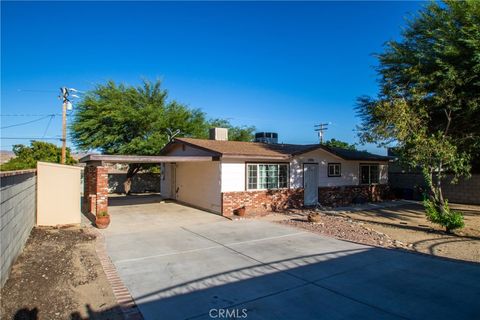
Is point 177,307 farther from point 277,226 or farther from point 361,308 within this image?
point 277,226

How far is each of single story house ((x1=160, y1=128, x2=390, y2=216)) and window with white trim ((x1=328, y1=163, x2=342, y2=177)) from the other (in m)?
0.05

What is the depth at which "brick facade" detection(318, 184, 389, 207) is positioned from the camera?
54.8 feet

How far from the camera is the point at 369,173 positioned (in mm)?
19078

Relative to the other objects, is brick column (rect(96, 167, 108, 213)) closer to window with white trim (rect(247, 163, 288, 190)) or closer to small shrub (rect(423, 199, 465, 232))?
window with white trim (rect(247, 163, 288, 190))

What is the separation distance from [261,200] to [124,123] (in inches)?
461

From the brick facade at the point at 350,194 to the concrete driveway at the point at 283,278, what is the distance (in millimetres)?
7420

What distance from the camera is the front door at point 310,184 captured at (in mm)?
16000

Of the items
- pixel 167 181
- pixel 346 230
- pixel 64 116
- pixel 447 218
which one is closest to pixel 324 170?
pixel 346 230

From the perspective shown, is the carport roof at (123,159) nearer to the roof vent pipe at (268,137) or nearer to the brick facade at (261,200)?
the brick facade at (261,200)

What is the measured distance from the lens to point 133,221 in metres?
12.0

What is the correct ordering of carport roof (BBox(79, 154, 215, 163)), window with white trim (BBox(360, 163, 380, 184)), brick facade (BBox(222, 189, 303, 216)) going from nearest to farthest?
carport roof (BBox(79, 154, 215, 163)), brick facade (BBox(222, 189, 303, 216)), window with white trim (BBox(360, 163, 380, 184))

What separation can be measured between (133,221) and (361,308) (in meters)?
9.29

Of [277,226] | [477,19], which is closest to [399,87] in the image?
[477,19]

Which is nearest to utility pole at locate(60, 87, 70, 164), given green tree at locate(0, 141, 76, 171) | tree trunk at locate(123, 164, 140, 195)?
green tree at locate(0, 141, 76, 171)
